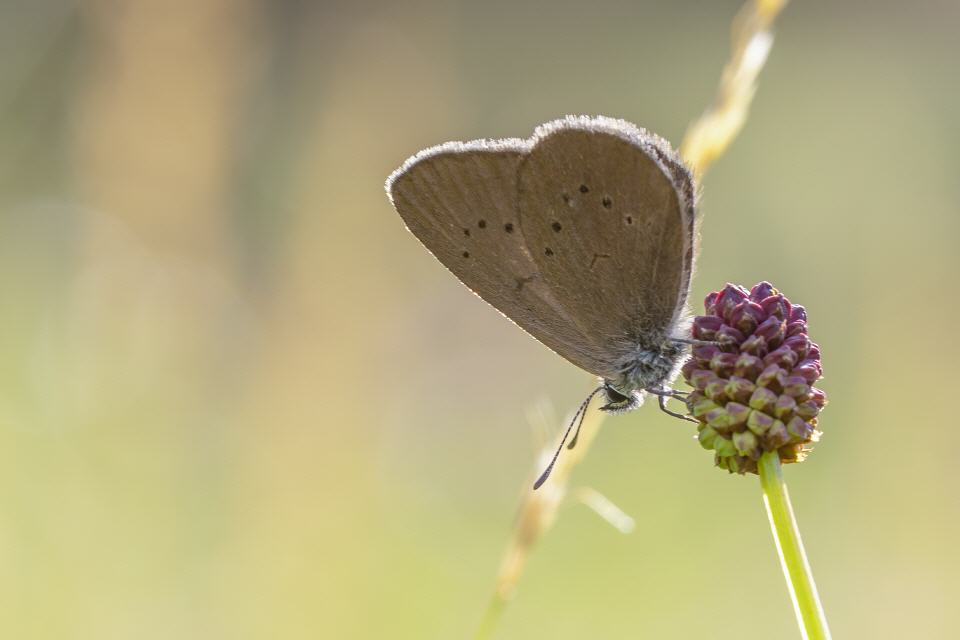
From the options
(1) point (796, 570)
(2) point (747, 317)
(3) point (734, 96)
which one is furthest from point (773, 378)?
(3) point (734, 96)

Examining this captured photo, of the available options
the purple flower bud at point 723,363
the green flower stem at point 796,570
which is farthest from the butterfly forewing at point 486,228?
the green flower stem at point 796,570

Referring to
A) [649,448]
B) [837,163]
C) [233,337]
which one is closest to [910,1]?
[837,163]

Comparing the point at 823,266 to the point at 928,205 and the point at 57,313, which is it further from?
the point at 57,313

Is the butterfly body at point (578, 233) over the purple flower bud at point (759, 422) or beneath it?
over

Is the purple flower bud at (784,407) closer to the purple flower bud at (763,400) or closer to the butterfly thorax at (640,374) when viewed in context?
the purple flower bud at (763,400)

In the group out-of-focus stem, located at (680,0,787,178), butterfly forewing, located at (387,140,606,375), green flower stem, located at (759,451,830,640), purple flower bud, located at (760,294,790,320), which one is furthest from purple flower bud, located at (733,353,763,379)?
butterfly forewing, located at (387,140,606,375)
